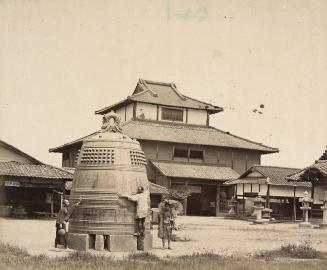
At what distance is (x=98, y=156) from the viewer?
12242 mm

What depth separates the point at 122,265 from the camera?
30.9ft

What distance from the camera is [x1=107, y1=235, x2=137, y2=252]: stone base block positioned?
39.0 feet

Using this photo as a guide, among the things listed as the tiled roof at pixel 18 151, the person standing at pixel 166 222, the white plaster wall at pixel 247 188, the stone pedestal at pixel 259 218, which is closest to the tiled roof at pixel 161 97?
the white plaster wall at pixel 247 188

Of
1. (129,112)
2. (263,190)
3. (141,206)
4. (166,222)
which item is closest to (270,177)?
(263,190)

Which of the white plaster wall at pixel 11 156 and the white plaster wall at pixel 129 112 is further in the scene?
the white plaster wall at pixel 129 112

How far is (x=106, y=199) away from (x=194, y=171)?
2605 centimetres

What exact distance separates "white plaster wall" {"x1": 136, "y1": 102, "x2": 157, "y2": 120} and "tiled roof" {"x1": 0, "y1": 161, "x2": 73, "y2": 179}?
13.7 m

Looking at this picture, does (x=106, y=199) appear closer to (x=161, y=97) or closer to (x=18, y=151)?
(x=18, y=151)

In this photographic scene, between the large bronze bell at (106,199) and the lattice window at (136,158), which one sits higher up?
the lattice window at (136,158)

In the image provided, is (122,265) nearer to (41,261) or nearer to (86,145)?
(41,261)

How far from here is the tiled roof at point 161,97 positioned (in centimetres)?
4169

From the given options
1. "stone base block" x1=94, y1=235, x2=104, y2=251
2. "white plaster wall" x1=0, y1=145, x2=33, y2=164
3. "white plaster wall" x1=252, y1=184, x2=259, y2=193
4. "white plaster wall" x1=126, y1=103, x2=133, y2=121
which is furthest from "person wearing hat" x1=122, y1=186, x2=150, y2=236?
"white plaster wall" x1=126, y1=103, x2=133, y2=121

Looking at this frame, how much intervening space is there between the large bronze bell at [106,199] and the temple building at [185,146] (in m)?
23.6

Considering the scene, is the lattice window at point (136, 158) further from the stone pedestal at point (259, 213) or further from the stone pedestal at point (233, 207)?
the stone pedestal at point (233, 207)
